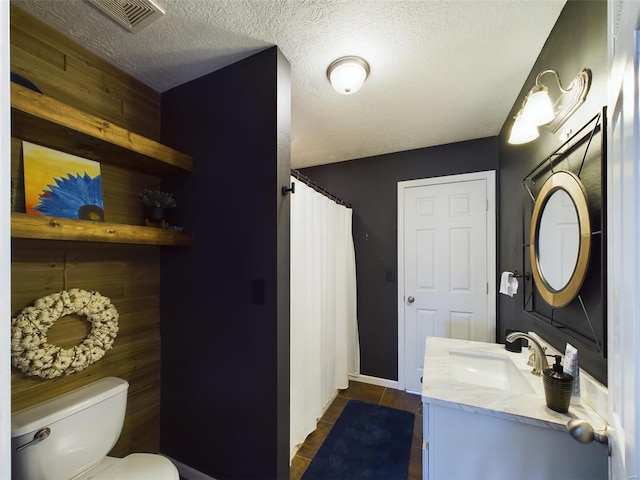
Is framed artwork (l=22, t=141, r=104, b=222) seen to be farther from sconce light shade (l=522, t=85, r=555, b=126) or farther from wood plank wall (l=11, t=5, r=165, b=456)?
sconce light shade (l=522, t=85, r=555, b=126)

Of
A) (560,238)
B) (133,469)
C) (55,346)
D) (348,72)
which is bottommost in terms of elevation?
(133,469)

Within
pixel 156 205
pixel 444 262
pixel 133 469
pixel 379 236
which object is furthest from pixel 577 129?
pixel 133 469

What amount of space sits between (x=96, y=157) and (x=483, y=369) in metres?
2.44

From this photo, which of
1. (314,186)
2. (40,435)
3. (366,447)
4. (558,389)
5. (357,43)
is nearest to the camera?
(558,389)

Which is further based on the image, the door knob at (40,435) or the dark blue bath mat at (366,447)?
the dark blue bath mat at (366,447)

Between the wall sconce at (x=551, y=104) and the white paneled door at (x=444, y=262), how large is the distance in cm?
115

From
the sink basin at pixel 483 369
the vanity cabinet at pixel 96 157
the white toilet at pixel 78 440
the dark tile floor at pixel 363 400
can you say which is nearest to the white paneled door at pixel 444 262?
the dark tile floor at pixel 363 400

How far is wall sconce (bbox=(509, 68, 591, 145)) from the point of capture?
3.37 ft

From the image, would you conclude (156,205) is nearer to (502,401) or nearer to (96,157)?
(96,157)

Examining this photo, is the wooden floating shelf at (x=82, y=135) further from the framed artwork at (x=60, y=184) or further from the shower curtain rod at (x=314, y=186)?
the shower curtain rod at (x=314, y=186)

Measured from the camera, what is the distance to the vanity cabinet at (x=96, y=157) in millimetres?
992

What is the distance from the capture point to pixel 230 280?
1.46 metres

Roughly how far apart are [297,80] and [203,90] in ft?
1.90

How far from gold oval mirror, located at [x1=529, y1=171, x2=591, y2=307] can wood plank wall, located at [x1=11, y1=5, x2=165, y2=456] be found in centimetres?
217
